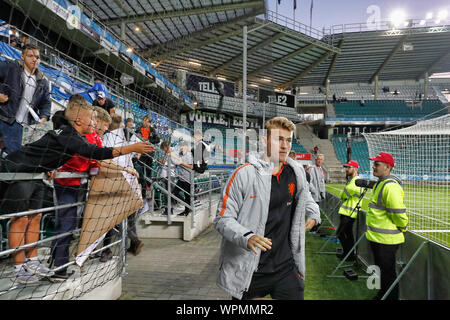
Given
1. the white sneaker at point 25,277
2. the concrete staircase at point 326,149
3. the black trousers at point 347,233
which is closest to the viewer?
the white sneaker at point 25,277

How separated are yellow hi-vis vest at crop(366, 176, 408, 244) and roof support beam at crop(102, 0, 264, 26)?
19.1 meters

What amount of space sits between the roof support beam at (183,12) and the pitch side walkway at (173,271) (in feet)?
57.3

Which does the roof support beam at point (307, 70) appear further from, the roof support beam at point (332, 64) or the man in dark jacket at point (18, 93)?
the man in dark jacket at point (18, 93)

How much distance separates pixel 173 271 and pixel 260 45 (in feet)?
83.9

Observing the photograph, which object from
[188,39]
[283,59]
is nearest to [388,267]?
[188,39]

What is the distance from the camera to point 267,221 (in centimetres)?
192

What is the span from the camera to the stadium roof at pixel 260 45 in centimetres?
1798

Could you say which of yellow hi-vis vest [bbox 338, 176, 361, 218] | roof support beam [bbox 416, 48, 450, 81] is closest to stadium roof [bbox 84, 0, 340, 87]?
yellow hi-vis vest [bbox 338, 176, 361, 218]

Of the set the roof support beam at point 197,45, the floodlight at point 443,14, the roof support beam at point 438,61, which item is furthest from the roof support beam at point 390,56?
the roof support beam at point 197,45

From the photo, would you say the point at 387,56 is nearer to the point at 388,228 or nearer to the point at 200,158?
the point at 200,158

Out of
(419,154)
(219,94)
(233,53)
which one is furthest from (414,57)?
(419,154)

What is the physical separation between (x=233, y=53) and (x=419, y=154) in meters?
23.0

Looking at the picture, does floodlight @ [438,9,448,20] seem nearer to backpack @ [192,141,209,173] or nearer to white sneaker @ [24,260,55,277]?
backpack @ [192,141,209,173]
